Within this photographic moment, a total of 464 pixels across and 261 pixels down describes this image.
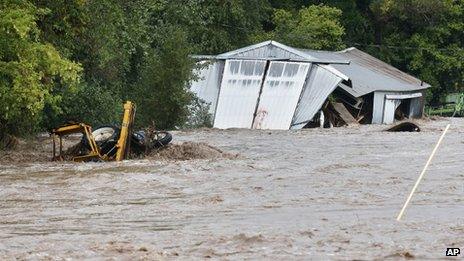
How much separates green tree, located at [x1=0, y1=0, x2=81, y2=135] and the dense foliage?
0.03 meters

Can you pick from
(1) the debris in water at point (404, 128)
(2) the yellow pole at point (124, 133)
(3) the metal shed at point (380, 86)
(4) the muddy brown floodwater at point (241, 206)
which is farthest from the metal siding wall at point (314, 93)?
(2) the yellow pole at point (124, 133)

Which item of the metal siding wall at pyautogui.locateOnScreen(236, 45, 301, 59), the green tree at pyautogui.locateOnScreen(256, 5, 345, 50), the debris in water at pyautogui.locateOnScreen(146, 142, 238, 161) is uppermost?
the green tree at pyautogui.locateOnScreen(256, 5, 345, 50)

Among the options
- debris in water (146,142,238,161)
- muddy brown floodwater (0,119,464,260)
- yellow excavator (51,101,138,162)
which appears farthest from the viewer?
debris in water (146,142,238,161)

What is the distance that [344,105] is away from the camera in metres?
42.1

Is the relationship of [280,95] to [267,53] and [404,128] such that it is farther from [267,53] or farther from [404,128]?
[404,128]

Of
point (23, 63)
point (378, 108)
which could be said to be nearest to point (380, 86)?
point (378, 108)

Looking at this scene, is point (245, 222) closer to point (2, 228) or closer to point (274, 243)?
point (274, 243)

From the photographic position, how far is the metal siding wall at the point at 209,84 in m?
38.5

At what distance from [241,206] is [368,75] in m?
32.1

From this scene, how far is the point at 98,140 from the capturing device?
23359mm

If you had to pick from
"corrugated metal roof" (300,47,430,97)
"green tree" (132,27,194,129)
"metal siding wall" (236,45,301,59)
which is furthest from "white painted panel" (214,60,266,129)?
"corrugated metal roof" (300,47,430,97)

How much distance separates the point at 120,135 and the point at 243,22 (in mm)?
28951

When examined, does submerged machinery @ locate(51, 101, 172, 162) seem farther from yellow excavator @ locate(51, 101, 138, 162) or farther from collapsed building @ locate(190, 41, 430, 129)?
collapsed building @ locate(190, 41, 430, 129)

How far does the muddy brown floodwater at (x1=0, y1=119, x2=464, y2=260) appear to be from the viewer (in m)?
10.8
